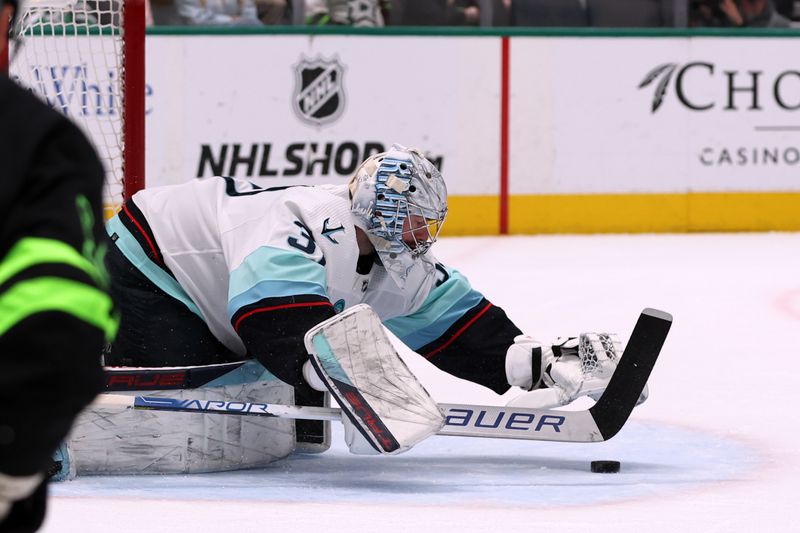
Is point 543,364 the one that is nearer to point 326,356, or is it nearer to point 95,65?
point 326,356

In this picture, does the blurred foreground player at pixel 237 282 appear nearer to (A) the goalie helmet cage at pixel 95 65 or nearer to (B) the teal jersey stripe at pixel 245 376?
(B) the teal jersey stripe at pixel 245 376

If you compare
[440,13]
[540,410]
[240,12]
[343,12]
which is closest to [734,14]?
[440,13]

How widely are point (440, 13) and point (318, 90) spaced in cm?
72

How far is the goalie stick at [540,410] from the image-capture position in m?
2.81

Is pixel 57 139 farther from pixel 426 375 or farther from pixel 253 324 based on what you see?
pixel 426 375

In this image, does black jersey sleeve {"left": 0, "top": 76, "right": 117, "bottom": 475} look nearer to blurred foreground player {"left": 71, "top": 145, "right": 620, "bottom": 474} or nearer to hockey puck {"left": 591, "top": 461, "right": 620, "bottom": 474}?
blurred foreground player {"left": 71, "top": 145, "right": 620, "bottom": 474}

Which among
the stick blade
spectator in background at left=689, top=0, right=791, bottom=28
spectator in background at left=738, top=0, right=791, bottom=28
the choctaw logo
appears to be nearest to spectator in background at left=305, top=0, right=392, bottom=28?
the choctaw logo

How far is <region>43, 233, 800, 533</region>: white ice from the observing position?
8.19 feet

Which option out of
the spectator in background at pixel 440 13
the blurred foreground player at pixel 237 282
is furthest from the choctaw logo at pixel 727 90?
the blurred foreground player at pixel 237 282

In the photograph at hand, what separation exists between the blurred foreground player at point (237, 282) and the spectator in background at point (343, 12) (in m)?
4.27

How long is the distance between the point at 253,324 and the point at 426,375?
1527 mm

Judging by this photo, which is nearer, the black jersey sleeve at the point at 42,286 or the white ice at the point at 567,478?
the black jersey sleeve at the point at 42,286

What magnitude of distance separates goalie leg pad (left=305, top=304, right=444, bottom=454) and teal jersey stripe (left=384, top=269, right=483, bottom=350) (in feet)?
1.48

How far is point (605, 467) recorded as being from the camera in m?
2.97
